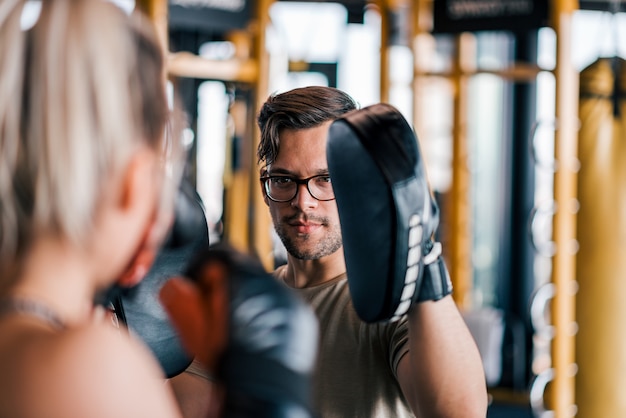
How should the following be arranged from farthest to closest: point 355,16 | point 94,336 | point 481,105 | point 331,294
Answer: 1. point 355,16
2. point 481,105
3. point 331,294
4. point 94,336

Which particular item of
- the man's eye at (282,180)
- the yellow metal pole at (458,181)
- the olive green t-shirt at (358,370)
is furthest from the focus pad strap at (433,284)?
the yellow metal pole at (458,181)

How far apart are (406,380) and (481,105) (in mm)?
5296

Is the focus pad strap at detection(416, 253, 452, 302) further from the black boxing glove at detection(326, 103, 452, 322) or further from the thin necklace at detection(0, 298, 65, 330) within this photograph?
the thin necklace at detection(0, 298, 65, 330)

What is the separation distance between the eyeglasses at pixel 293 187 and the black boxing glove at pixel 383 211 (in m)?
0.59

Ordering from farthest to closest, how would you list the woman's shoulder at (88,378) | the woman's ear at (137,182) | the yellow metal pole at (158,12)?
the yellow metal pole at (158,12)
the woman's ear at (137,182)
the woman's shoulder at (88,378)

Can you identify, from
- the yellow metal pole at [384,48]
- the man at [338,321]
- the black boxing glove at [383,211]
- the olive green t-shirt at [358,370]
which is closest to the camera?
the black boxing glove at [383,211]

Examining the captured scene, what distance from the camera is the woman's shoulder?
757 mm

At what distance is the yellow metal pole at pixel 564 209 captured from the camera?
3.58 metres

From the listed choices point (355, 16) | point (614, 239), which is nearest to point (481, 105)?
point (355, 16)

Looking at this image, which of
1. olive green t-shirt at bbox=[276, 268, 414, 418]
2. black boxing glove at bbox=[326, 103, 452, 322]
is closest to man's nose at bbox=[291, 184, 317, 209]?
olive green t-shirt at bbox=[276, 268, 414, 418]

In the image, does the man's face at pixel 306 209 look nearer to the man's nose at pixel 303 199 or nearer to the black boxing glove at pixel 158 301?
the man's nose at pixel 303 199

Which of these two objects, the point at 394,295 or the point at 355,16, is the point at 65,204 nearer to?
the point at 394,295

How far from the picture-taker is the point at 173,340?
1479 mm

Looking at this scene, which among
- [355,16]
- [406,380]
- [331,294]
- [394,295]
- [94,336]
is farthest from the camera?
[355,16]
